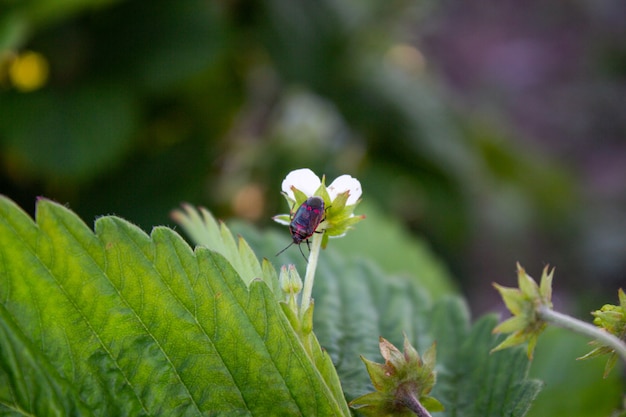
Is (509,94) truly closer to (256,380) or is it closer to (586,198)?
(586,198)

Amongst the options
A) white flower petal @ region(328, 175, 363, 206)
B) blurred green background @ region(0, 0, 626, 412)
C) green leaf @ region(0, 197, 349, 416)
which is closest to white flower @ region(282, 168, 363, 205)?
white flower petal @ region(328, 175, 363, 206)

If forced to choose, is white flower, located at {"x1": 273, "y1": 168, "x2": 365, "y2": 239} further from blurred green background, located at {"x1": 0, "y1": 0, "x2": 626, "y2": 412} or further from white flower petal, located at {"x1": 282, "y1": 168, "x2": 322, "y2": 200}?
blurred green background, located at {"x1": 0, "y1": 0, "x2": 626, "y2": 412}

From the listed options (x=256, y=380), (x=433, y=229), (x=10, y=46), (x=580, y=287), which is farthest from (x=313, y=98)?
(x=256, y=380)

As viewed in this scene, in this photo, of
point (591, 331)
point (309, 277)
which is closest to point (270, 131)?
point (309, 277)

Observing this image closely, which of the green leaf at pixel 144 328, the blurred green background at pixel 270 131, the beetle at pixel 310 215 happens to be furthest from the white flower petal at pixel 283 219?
the blurred green background at pixel 270 131

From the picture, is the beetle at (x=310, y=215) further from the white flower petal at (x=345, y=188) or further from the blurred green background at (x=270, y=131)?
the blurred green background at (x=270, y=131)

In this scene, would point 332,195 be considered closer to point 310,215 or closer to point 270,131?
point 310,215
